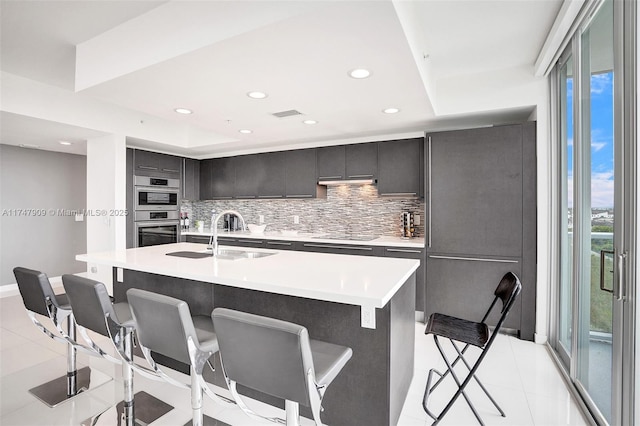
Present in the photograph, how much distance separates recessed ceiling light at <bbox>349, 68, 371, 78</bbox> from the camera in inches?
88.0

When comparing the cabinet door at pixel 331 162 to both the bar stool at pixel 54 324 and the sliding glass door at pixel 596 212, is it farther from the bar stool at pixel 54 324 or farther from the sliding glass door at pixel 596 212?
the bar stool at pixel 54 324

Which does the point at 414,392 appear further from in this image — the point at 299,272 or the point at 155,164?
the point at 155,164

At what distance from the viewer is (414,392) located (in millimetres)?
2301

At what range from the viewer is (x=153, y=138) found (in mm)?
4734

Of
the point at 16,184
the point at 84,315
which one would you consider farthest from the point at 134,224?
the point at 84,315

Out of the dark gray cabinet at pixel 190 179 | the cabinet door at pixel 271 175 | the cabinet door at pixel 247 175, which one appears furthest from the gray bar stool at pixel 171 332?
the dark gray cabinet at pixel 190 179

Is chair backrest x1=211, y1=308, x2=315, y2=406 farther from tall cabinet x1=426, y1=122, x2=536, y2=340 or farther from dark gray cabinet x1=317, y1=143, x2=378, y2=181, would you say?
dark gray cabinet x1=317, y1=143, x2=378, y2=181

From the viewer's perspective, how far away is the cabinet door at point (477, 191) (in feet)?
10.6

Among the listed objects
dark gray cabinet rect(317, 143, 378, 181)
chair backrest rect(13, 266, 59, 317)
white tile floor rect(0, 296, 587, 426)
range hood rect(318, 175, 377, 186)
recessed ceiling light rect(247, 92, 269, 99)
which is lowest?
white tile floor rect(0, 296, 587, 426)

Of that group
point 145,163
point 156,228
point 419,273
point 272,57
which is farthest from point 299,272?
point 145,163

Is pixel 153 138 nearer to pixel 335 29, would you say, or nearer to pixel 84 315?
pixel 84 315

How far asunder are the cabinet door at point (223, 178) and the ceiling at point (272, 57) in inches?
64.7

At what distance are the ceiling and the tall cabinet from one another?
0.36 meters

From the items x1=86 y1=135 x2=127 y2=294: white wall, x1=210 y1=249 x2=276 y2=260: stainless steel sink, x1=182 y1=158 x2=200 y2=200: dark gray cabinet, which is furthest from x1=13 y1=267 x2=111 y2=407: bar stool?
x1=182 y1=158 x2=200 y2=200: dark gray cabinet
